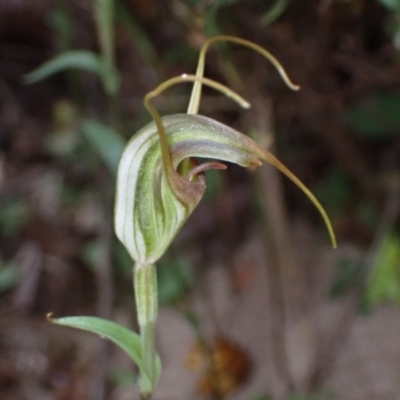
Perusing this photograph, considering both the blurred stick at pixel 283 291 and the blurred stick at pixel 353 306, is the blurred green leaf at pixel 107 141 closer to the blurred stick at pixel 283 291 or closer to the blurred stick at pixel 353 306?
the blurred stick at pixel 283 291

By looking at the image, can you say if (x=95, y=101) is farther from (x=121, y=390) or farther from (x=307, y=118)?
(x=121, y=390)

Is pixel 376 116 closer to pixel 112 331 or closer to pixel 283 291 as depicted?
pixel 283 291

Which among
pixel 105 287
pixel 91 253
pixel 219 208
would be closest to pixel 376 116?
pixel 219 208

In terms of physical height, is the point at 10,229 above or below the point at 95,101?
below

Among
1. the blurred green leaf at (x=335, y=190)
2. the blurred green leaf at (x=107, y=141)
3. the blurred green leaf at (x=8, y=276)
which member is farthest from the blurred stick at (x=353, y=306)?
the blurred green leaf at (x=8, y=276)

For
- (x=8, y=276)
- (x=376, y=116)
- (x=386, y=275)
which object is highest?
(x=376, y=116)

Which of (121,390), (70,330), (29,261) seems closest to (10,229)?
(29,261)

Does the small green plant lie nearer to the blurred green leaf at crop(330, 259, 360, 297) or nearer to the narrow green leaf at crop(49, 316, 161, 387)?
the narrow green leaf at crop(49, 316, 161, 387)
